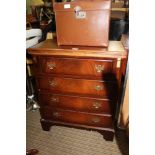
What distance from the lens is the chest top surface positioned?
1171mm

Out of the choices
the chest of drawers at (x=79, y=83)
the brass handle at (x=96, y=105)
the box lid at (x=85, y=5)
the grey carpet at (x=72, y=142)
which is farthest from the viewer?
the grey carpet at (x=72, y=142)

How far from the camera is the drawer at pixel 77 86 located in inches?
53.4

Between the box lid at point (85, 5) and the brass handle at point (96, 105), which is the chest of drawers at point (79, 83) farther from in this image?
the box lid at point (85, 5)

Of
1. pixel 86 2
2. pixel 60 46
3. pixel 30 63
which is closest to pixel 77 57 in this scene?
pixel 60 46

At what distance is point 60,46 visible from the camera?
1.35 meters

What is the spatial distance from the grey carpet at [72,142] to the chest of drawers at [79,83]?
0.12m

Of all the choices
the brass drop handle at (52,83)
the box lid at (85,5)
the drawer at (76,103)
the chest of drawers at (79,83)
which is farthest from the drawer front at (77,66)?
the box lid at (85,5)

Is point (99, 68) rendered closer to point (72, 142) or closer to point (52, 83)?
point (52, 83)

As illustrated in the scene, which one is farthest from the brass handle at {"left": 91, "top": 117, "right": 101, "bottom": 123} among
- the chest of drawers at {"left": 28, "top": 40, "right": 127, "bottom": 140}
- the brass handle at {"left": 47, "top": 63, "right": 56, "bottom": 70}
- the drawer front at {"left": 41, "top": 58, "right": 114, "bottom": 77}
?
the brass handle at {"left": 47, "top": 63, "right": 56, "bottom": 70}
